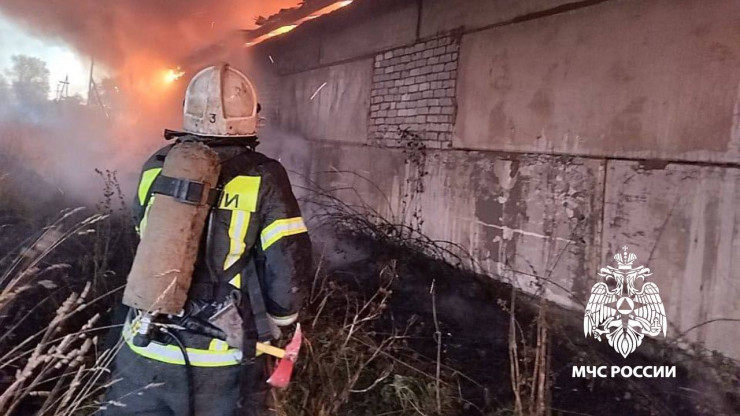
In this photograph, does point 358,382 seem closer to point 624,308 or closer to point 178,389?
point 178,389

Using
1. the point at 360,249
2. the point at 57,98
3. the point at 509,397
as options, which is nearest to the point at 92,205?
the point at 360,249

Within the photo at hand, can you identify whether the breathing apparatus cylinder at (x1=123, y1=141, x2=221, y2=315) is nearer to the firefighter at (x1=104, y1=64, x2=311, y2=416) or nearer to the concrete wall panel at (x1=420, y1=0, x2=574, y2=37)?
the firefighter at (x1=104, y1=64, x2=311, y2=416)

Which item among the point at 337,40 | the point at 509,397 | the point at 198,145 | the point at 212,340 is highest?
the point at 337,40

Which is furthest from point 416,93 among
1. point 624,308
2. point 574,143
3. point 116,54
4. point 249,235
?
point 116,54

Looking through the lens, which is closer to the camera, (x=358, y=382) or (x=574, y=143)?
(x=358, y=382)

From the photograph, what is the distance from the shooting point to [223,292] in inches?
85.3

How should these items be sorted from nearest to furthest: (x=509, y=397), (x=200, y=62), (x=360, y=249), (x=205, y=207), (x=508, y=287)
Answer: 1. (x=205, y=207)
2. (x=509, y=397)
3. (x=508, y=287)
4. (x=360, y=249)
5. (x=200, y=62)

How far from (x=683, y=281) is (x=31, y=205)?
22.6ft

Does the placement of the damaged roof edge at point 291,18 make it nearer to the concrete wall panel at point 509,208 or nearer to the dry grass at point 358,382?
the concrete wall panel at point 509,208

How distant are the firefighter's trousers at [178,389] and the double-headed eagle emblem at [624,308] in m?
2.77

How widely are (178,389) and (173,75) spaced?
516 inches

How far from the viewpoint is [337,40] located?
29.0 feet

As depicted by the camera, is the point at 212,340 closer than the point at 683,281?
Yes

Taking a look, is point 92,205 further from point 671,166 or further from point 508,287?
point 671,166
